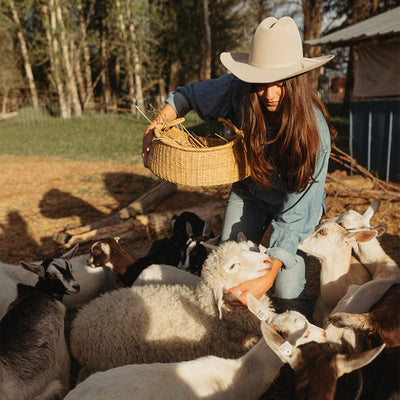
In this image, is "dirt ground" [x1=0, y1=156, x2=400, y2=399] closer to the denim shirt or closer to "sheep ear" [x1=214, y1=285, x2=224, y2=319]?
"sheep ear" [x1=214, y1=285, x2=224, y2=319]

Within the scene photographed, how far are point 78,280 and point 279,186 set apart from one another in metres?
2.75

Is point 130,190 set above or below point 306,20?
below

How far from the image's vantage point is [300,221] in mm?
3127

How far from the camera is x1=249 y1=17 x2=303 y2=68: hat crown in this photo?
2545mm

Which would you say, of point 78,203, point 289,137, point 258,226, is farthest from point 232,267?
point 78,203

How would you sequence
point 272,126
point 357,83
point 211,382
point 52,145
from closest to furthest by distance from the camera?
1. point 211,382
2. point 272,126
3. point 357,83
4. point 52,145

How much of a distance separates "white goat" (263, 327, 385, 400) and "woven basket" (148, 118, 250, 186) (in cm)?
123

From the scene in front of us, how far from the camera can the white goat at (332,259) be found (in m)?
3.72

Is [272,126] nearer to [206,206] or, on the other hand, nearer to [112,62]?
[206,206]

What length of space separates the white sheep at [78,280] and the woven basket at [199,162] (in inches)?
81.9

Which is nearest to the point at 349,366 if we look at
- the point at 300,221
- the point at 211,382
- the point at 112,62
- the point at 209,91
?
the point at 211,382

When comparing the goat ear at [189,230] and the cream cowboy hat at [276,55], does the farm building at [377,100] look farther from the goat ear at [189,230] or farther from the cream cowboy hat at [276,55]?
the cream cowboy hat at [276,55]

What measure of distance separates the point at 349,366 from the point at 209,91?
253 centimetres

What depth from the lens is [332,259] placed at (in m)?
3.78
